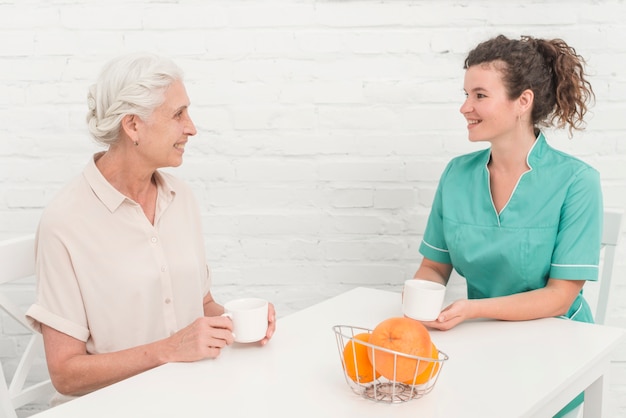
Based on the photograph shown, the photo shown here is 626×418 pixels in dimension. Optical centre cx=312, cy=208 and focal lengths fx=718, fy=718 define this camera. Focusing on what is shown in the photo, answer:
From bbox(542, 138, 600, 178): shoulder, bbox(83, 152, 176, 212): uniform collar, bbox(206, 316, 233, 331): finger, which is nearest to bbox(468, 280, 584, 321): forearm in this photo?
bbox(542, 138, 600, 178): shoulder

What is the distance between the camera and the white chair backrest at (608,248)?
1.80 meters

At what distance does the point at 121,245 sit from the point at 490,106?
0.89m

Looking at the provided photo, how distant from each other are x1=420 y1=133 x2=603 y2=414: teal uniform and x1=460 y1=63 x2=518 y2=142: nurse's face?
0.26ft

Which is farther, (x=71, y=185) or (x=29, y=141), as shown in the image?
(x=29, y=141)

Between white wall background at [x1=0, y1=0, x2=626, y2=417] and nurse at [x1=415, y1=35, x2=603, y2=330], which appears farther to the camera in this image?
white wall background at [x1=0, y1=0, x2=626, y2=417]

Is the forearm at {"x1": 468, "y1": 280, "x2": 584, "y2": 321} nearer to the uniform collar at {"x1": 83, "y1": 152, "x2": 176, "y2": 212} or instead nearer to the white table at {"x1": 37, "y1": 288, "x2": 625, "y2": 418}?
the white table at {"x1": 37, "y1": 288, "x2": 625, "y2": 418}

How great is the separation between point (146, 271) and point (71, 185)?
0.77ft

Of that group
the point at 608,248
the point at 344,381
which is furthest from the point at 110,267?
the point at 608,248

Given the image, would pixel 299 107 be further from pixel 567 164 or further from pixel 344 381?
pixel 344 381

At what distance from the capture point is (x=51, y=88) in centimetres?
211

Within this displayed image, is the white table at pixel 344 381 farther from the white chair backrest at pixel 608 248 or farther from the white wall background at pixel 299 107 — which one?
the white wall background at pixel 299 107

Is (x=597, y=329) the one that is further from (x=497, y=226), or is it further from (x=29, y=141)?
(x=29, y=141)

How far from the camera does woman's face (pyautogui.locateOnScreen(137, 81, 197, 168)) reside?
1518 mm

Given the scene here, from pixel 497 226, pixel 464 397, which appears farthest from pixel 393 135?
pixel 464 397
